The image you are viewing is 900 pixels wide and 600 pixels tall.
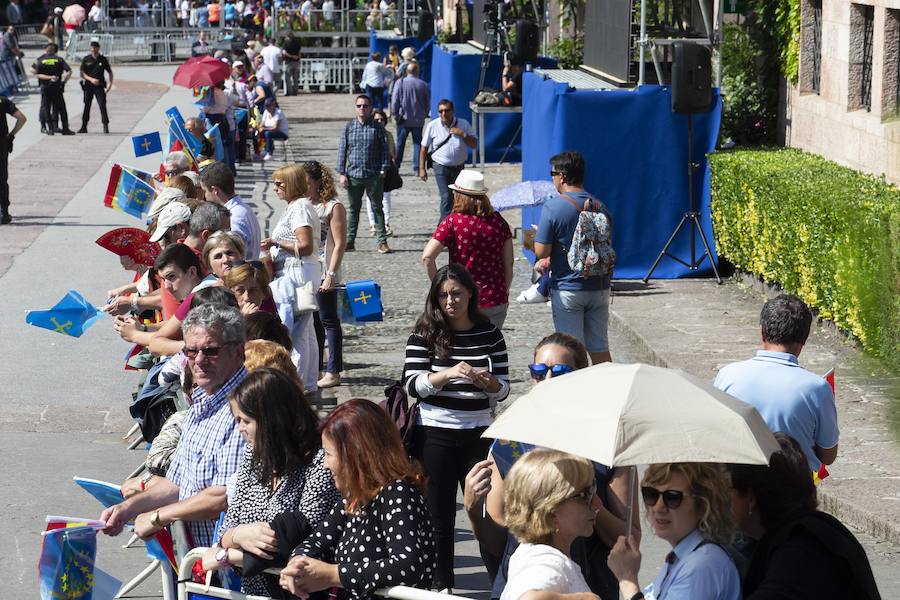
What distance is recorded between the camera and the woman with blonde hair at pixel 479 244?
9.54 metres

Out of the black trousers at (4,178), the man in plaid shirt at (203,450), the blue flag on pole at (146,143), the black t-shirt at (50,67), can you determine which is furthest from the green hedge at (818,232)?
the black t-shirt at (50,67)

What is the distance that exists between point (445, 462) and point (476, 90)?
21.0 m

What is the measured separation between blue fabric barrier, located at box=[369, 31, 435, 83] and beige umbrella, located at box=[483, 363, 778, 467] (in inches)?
1237

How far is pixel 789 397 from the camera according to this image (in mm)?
5965

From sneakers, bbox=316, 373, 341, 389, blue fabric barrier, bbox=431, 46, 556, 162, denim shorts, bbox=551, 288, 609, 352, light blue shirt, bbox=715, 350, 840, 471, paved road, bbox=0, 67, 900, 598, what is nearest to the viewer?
light blue shirt, bbox=715, 350, 840, 471

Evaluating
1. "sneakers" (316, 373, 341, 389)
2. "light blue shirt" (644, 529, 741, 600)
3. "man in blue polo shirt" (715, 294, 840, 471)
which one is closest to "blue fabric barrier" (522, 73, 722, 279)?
"sneakers" (316, 373, 341, 389)

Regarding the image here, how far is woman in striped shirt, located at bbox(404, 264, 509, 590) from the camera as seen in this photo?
670 cm

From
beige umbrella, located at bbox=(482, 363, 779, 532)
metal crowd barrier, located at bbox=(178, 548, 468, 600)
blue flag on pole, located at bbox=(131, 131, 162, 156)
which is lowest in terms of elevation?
metal crowd barrier, located at bbox=(178, 548, 468, 600)

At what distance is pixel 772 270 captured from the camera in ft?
44.7

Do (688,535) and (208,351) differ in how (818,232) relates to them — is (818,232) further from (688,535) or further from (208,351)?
(688,535)

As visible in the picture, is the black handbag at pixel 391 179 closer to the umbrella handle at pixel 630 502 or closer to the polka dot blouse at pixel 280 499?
the polka dot blouse at pixel 280 499

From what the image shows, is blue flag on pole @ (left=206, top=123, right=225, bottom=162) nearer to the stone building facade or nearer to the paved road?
the paved road

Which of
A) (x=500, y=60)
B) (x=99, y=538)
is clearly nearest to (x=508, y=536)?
(x=99, y=538)

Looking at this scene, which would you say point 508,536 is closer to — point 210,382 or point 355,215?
point 210,382
